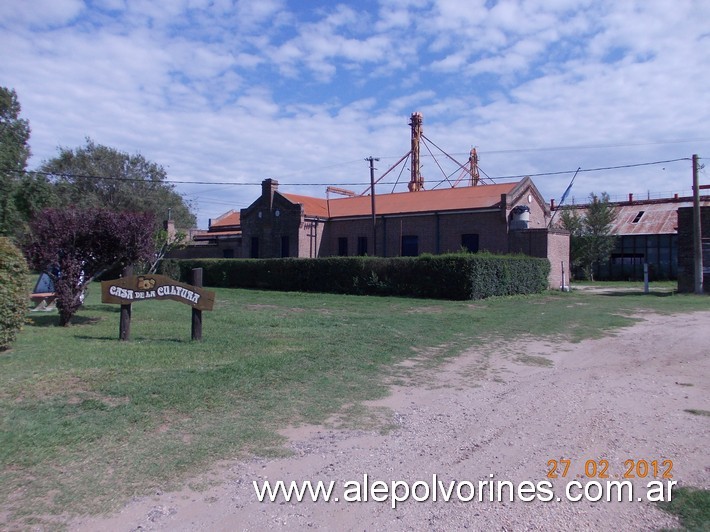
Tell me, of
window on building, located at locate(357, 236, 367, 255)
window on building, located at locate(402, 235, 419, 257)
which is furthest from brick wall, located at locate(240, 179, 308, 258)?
window on building, located at locate(402, 235, 419, 257)

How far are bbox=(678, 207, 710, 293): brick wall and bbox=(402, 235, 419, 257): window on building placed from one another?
48.6 ft

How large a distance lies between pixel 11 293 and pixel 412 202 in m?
32.0

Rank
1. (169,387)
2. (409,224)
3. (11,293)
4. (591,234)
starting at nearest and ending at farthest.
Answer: (169,387), (11,293), (409,224), (591,234)

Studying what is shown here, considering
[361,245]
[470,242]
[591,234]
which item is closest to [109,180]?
[361,245]

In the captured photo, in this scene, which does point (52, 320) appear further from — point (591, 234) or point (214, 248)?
point (591, 234)

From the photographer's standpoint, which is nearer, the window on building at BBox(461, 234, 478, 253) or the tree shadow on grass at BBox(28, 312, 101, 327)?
the tree shadow on grass at BBox(28, 312, 101, 327)

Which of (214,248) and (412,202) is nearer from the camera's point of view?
(412,202)

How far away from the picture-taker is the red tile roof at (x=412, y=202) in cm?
3591

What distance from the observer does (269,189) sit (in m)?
41.7

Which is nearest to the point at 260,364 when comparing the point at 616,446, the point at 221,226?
the point at 616,446

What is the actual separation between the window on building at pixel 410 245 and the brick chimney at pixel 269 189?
10.2 meters

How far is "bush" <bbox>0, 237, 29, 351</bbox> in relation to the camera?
941 cm

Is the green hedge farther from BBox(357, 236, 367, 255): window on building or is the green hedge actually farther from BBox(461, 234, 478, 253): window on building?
BBox(357, 236, 367, 255): window on building

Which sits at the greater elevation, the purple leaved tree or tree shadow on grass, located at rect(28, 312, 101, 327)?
the purple leaved tree
